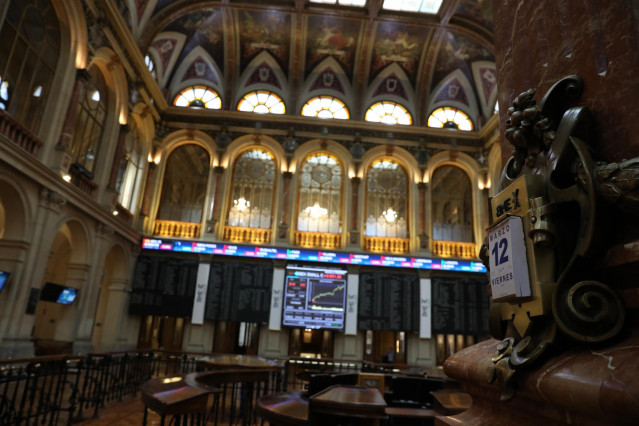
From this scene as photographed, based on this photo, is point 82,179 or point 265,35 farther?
point 265,35

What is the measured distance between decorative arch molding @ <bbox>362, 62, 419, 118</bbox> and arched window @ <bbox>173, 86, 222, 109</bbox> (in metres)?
6.28

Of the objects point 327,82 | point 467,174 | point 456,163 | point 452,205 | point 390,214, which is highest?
point 327,82

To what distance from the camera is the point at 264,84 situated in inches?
645

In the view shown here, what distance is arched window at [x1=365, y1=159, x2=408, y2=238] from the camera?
14930 mm

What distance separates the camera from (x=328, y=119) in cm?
1533

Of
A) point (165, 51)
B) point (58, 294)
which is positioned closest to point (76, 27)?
point (165, 51)

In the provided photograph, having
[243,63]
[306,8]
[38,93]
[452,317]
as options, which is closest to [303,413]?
[38,93]

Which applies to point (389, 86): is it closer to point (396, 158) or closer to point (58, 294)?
point (396, 158)

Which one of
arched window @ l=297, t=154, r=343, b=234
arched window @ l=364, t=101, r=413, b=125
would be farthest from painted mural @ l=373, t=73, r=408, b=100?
arched window @ l=297, t=154, r=343, b=234

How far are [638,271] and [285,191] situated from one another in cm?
1394

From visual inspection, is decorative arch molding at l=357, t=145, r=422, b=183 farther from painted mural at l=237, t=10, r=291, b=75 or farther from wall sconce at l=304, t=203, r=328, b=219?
painted mural at l=237, t=10, r=291, b=75

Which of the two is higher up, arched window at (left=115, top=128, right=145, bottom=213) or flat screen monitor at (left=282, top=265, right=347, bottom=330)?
arched window at (left=115, top=128, right=145, bottom=213)

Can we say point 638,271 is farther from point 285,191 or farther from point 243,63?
point 243,63

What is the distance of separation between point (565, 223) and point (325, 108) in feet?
52.0
